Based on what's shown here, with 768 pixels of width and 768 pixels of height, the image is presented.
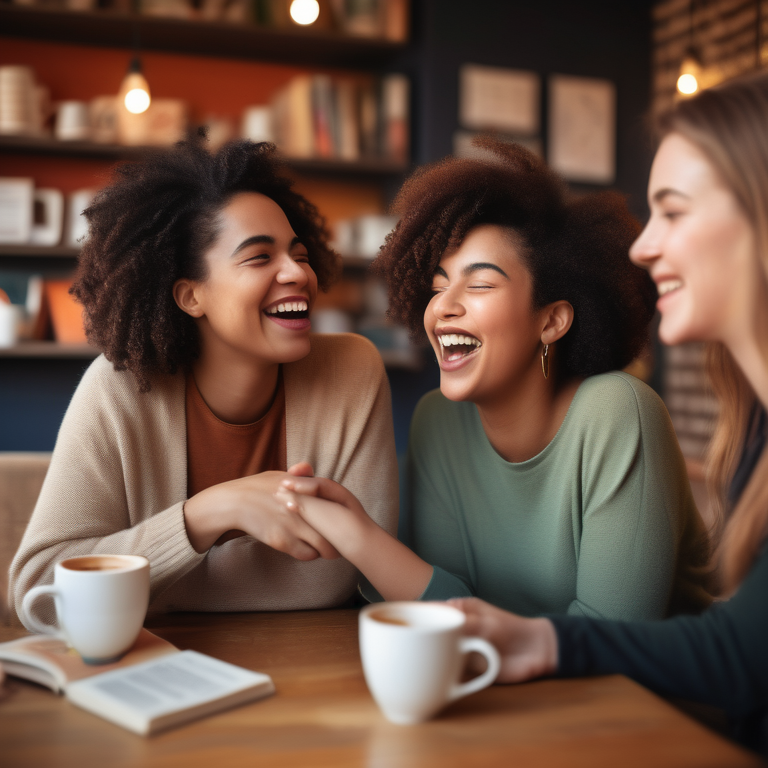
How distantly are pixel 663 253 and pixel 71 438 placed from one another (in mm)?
934

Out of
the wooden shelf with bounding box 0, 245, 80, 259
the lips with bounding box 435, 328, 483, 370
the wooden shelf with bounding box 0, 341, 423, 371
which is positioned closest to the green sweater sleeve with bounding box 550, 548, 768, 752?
the lips with bounding box 435, 328, 483, 370

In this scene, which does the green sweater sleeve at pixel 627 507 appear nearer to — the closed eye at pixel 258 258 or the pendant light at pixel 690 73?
the closed eye at pixel 258 258

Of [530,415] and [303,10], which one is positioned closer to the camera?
[530,415]

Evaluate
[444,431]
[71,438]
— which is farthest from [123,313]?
[444,431]

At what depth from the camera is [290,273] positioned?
4.57 feet

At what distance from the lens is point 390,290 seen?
1.58 meters

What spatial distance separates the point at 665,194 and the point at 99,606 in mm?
828

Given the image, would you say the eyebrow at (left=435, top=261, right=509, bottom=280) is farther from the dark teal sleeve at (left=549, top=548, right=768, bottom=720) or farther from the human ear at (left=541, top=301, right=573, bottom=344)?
the dark teal sleeve at (left=549, top=548, right=768, bottom=720)

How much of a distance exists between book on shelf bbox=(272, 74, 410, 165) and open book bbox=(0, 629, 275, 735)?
2741 millimetres

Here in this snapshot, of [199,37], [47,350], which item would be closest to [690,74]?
[199,37]

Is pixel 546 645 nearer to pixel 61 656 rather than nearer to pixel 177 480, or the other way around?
pixel 61 656

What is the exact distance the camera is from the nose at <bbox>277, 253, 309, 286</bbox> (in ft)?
4.56

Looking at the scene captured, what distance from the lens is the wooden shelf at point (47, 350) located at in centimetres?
306

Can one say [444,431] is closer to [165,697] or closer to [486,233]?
[486,233]
